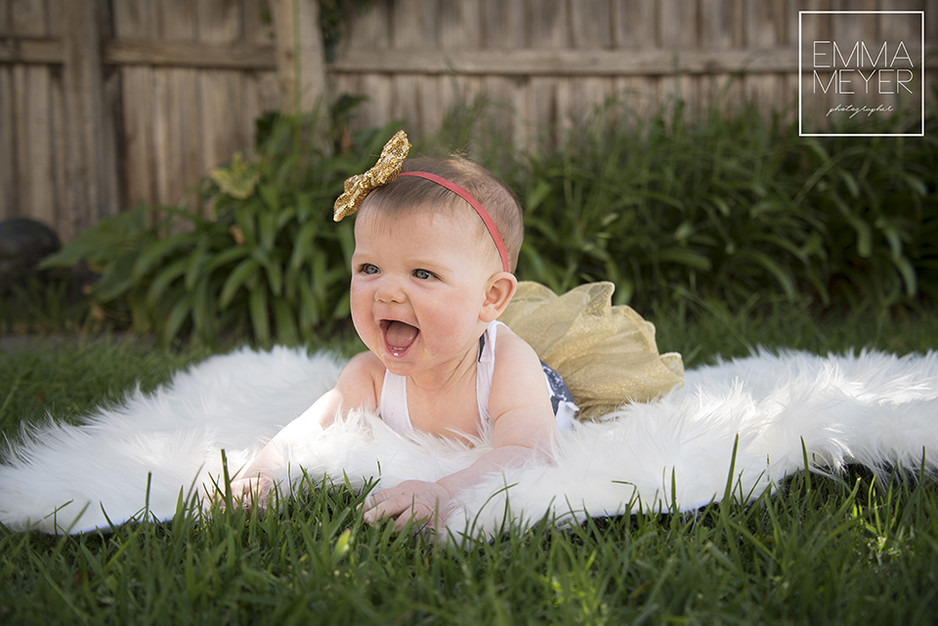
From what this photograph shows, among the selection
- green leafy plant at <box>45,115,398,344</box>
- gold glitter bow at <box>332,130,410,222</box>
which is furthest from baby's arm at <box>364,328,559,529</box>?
green leafy plant at <box>45,115,398,344</box>

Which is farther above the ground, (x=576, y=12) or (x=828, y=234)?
(x=576, y=12)

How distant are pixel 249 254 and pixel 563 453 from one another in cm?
237

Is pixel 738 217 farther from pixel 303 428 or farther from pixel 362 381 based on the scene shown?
pixel 303 428

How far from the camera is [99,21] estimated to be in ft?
13.2

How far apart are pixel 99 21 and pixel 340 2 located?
4.45ft

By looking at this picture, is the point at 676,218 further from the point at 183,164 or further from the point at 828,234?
the point at 183,164

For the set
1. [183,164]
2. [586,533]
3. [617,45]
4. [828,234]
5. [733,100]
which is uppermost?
[617,45]

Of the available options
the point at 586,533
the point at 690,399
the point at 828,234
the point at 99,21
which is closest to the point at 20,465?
the point at 586,533

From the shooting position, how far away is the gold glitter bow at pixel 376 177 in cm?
124

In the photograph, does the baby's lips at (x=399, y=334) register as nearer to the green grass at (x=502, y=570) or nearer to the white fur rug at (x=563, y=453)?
the white fur rug at (x=563, y=453)

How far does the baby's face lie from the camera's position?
3.85 ft

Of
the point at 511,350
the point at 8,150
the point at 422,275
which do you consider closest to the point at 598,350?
the point at 511,350

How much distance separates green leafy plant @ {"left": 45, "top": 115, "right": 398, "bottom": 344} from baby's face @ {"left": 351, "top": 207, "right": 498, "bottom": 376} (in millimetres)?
1701

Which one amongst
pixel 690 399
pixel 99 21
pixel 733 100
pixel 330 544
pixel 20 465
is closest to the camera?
pixel 330 544
